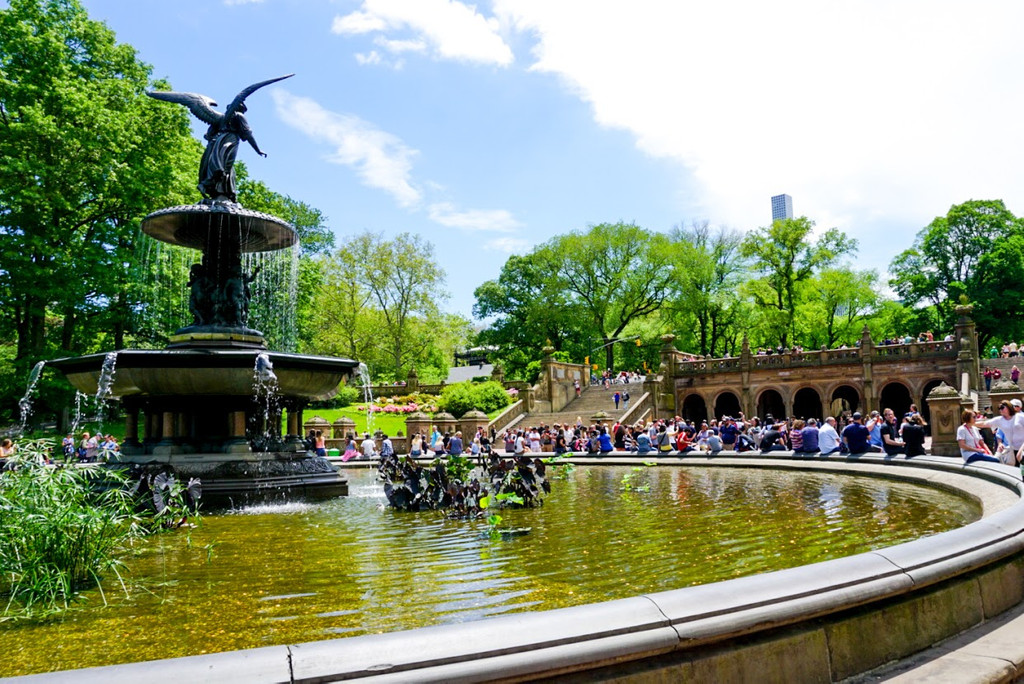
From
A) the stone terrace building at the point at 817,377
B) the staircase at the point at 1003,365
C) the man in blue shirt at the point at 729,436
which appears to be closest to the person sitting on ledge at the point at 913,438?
the man in blue shirt at the point at 729,436

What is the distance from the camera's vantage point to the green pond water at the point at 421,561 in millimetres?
4488

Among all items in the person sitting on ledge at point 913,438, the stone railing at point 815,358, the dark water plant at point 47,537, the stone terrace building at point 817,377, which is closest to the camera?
the dark water plant at point 47,537

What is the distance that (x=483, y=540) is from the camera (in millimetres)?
7688

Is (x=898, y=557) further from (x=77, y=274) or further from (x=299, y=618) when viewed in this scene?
(x=77, y=274)

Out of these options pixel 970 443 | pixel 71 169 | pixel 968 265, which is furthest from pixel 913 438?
pixel 968 265

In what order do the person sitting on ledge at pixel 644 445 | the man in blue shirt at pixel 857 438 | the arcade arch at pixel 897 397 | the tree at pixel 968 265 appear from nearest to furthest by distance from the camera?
1. the man in blue shirt at pixel 857 438
2. the person sitting on ledge at pixel 644 445
3. the arcade arch at pixel 897 397
4. the tree at pixel 968 265

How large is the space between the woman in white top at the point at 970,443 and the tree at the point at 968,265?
52829 millimetres

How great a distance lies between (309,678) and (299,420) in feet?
41.7

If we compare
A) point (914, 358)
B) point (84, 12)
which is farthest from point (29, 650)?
point (914, 358)

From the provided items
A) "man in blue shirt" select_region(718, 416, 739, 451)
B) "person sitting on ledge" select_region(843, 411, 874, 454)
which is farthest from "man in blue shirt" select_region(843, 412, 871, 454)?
"man in blue shirt" select_region(718, 416, 739, 451)

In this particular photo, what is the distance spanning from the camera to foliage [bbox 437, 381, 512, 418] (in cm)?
4391

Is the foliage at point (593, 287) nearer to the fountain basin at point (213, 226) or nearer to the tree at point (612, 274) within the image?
the tree at point (612, 274)

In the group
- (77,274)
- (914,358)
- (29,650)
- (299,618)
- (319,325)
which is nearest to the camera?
(29,650)

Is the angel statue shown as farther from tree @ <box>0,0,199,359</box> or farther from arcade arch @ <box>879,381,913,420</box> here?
arcade arch @ <box>879,381,913,420</box>
